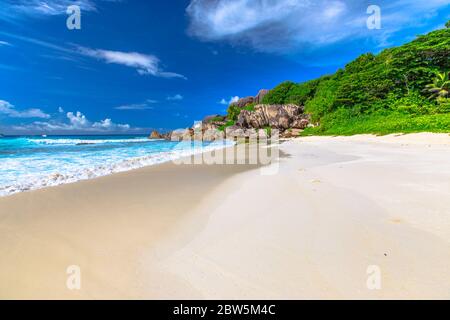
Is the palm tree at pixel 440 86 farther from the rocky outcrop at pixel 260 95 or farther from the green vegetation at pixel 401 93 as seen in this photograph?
the rocky outcrop at pixel 260 95

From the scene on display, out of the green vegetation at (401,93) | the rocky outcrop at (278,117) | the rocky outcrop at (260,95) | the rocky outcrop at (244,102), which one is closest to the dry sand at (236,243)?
the green vegetation at (401,93)

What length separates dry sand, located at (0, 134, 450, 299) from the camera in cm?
168

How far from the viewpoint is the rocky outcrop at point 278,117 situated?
44.3m

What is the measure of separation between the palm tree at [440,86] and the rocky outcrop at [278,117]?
2064cm

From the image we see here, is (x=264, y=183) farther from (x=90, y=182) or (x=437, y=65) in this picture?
(x=437, y=65)

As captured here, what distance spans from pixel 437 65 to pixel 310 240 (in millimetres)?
31516

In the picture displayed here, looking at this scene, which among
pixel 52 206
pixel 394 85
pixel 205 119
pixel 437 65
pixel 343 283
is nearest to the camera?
pixel 343 283

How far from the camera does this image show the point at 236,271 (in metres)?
1.86

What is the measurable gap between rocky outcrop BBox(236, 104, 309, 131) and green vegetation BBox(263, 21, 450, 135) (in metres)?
13.1

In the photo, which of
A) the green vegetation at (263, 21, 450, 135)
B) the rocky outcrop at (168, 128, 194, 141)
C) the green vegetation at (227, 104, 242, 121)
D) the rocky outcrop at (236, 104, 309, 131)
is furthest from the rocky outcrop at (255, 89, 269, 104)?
the green vegetation at (263, 21, 450, 135)

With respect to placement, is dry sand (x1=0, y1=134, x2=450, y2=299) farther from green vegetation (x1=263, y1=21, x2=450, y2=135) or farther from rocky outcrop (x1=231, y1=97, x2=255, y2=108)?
rocky outcrop (x1=231, y1=97, x2=255, y2=108)

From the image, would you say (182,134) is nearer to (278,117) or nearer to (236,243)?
(278,117)
